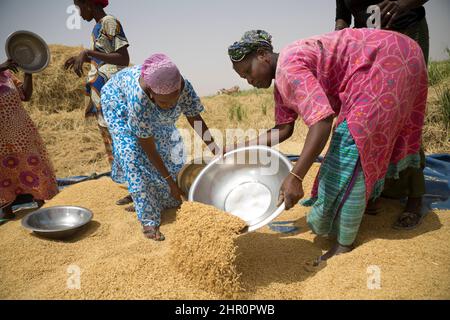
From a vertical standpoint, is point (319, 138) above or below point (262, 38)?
below

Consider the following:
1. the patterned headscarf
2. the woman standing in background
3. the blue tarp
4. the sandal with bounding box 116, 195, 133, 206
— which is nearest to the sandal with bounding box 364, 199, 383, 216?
the blue tarp

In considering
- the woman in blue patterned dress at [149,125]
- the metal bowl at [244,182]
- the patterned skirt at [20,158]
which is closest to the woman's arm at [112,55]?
the woman in blue patterned dress at [149,125]

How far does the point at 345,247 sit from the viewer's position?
7.89 feet

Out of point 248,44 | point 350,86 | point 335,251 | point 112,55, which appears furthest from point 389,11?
point 112,55

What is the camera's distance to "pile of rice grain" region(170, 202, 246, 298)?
2076mm

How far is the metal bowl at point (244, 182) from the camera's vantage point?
2576 mm

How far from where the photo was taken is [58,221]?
3180 mm

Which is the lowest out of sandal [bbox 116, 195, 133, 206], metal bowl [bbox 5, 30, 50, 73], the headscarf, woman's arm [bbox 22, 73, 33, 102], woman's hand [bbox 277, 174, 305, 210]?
sandal [bbox 116, 195, 133, 206]

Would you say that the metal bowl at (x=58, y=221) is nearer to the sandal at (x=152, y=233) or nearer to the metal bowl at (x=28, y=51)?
the sandal at (x=152, y=233)

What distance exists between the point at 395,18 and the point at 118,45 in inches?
99.2

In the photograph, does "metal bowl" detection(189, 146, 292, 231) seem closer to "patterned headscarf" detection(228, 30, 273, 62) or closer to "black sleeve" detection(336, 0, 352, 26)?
"patterned headscarf" detection(228, 30, 273, 62)

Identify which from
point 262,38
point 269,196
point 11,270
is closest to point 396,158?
point 269,196
